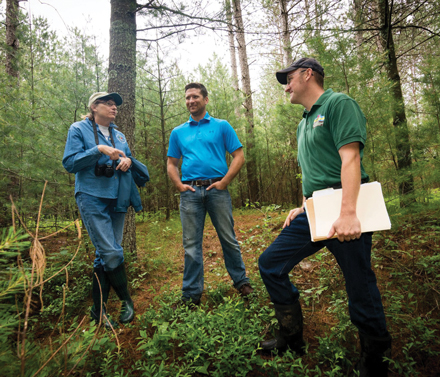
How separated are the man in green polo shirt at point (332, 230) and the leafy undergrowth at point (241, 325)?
9.7 inches

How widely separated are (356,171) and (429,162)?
10.0ft

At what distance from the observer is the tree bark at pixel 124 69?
4.03 meters

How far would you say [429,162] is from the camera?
3627 mm

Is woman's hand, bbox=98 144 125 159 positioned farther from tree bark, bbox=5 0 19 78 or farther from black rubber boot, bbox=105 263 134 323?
tree bark, bbox=5 0 19 78

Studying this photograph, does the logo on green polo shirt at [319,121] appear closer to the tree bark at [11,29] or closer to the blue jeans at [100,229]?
the blue jeans at [100,229]

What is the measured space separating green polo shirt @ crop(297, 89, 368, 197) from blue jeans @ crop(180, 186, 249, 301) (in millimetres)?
1133

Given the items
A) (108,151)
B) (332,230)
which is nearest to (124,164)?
(108,151)

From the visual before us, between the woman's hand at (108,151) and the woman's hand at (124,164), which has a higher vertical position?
the woman's hand at (108,151)

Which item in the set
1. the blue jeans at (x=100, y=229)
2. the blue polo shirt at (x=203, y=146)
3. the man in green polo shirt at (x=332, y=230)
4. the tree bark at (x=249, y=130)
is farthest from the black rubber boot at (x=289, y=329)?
the tree bark at (x=249, y=130)

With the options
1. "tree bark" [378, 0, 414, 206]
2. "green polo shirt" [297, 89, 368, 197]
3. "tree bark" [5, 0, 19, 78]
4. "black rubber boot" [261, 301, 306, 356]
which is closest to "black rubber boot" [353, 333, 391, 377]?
"black rubber boot" [261, 301, 306, 356]

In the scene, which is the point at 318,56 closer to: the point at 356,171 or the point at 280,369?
the point at 356,171

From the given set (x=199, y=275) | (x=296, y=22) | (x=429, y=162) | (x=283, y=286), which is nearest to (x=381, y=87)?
(x=429, y=162)

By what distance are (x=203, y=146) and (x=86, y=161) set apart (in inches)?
47.8

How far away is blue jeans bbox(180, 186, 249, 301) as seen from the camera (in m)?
2.79
